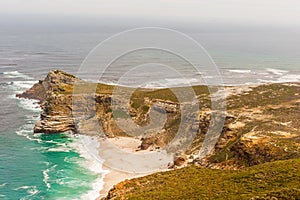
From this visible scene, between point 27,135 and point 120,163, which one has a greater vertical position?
point 27,135

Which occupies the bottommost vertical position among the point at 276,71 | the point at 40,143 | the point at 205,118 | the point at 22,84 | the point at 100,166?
the point at 100,166

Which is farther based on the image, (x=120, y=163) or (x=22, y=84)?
(x=22, y=84)

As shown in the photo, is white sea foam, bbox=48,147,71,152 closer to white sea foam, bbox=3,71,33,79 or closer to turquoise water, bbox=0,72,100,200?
turquoise water, bbox=0,72,100,200

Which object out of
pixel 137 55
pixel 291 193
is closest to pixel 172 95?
pixel 291 193

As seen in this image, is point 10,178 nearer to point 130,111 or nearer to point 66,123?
point 66,123

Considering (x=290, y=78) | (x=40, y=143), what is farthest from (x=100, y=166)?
(x=290, y=78)

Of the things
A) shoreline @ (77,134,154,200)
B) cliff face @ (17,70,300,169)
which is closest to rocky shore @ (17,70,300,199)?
cliff face @ (17,70,300,169)

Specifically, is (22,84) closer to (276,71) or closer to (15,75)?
(15,75)
